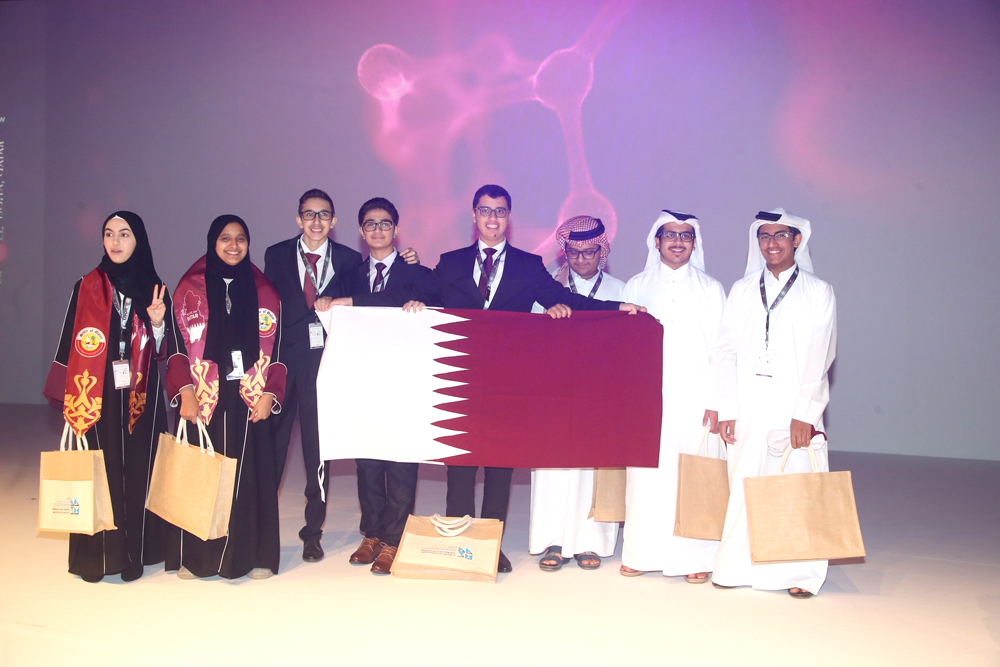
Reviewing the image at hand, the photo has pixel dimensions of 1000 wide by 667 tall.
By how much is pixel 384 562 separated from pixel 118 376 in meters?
1.27

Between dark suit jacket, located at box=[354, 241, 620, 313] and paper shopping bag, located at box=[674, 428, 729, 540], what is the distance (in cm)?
75

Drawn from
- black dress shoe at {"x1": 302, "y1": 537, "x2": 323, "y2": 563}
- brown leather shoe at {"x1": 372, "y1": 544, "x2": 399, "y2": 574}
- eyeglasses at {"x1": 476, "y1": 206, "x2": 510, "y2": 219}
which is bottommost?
black dress shoe at {"x1": 302, "y1": 537, "x2": 323, "y2": 563}

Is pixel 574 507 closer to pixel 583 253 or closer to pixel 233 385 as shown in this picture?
pixel 583 253

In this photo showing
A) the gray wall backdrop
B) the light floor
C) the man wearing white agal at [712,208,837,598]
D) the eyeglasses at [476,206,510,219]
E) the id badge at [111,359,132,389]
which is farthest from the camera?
the gray wall backdrop

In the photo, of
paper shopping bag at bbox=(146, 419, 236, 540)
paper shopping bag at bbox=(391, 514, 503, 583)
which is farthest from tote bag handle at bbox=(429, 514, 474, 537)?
paper shopping bag at bbox=(146, 419, 236, 540)

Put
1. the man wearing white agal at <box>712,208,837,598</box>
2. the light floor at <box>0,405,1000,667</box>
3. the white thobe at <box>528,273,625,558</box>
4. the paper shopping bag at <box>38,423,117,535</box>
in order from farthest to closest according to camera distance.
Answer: the white thobe at <box>528,273,625,558</box> → the man wearing white agal at <box>712,208,837,598</box> → the paper shopping bag at <box>38,423,117,535</box> → the light floor at <box>0,405,1000,667</box>

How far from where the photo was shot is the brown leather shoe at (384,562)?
122 inches

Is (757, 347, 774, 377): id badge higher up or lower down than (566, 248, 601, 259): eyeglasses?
lower down

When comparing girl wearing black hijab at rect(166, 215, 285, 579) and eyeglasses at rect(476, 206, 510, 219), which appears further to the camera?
eyeglasses at rect(476, 206, 510, 219)

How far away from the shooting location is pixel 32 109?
8.78m

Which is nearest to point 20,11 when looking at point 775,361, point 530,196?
point 530,196

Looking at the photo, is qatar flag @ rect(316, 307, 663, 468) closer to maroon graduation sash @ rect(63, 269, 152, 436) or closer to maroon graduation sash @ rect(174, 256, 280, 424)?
maroon graduation sash @ rect(174, 256, 280, 424)

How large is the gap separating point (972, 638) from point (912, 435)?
13.7ft

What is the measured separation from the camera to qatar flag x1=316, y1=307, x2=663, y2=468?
3.07 metres
